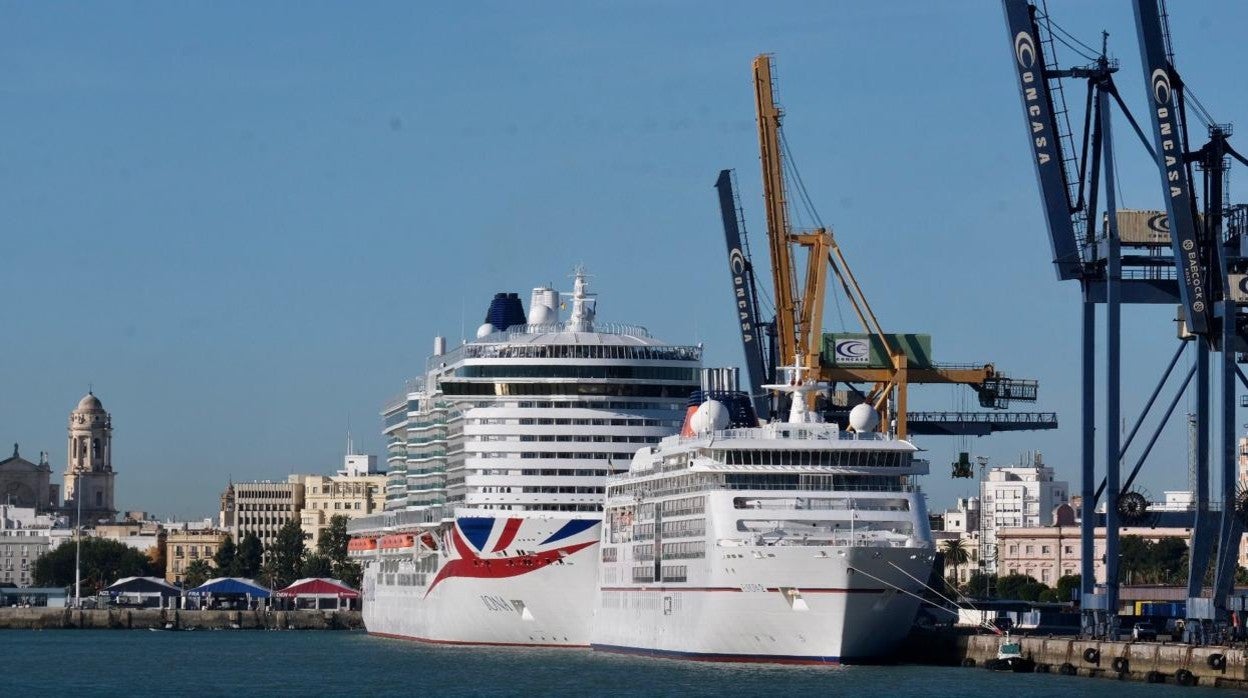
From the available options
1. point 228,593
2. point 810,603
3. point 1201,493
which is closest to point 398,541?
point 810,603

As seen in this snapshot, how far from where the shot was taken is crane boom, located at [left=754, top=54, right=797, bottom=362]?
9231 centimetres

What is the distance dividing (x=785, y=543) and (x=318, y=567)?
114 metres

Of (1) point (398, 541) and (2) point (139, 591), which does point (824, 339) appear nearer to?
(1) point (398, 541)

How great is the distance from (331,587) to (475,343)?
7243 centimetres

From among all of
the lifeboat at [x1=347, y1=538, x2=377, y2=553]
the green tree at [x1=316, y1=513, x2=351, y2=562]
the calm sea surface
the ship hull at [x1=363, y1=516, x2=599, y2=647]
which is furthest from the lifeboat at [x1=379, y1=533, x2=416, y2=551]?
the green tree at [x1=316, y1=513, x2=351, y2=562]

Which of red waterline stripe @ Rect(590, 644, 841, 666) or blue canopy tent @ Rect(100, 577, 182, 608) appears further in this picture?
blue canopy tent @ Rect(100, 577, 182, 608)

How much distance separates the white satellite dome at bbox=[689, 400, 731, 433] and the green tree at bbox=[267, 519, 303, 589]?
11211 centimetres

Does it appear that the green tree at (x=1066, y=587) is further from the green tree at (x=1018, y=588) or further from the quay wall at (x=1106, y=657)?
the quay wall at (x=1106, y=657)

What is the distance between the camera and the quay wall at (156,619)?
154m

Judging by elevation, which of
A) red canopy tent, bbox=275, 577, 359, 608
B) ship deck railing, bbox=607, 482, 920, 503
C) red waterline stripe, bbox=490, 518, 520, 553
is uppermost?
ship deck railing, bbox=607, 482, 920, 503

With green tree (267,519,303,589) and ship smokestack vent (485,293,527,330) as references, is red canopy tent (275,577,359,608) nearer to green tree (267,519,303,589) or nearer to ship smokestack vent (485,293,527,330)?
green tree (267,519,303,589)

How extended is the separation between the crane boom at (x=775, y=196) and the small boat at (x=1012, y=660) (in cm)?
2284

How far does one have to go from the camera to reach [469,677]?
238 ft

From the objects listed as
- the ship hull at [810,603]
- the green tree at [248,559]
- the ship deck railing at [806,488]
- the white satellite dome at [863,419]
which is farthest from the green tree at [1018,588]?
the ship hull at [810,603]
